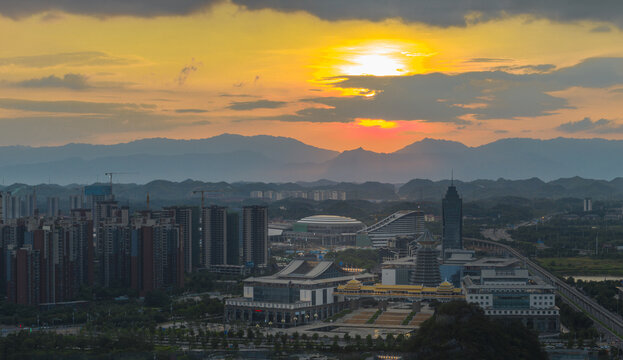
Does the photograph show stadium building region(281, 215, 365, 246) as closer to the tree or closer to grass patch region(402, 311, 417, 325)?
grass patch region(402, 311, 417, 325)

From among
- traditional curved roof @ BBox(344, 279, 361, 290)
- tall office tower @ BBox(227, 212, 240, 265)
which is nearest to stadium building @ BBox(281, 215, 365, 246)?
tall office tower @ BBox(227, 212, 240, 265)

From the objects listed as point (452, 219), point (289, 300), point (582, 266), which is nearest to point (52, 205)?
point (452, 219)

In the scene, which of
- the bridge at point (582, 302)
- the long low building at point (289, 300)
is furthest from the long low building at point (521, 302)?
the long low building at point (289, 300)

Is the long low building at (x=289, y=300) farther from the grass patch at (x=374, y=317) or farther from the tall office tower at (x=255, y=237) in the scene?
the tall office tower at (x=255, y=237)

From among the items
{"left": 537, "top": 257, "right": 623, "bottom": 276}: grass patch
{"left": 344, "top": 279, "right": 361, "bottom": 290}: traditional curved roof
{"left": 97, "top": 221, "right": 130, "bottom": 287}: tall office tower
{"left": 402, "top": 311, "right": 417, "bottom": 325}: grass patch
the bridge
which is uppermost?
{"left": 97, "top": 221, "right": 130, "bottom": 287}: tall office tower

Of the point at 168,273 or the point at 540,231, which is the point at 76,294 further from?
the point at 540,231

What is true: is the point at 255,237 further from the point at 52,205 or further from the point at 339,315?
the point at 52,205

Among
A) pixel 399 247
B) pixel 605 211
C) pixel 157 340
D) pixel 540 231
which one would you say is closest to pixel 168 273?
pixel 157 340
